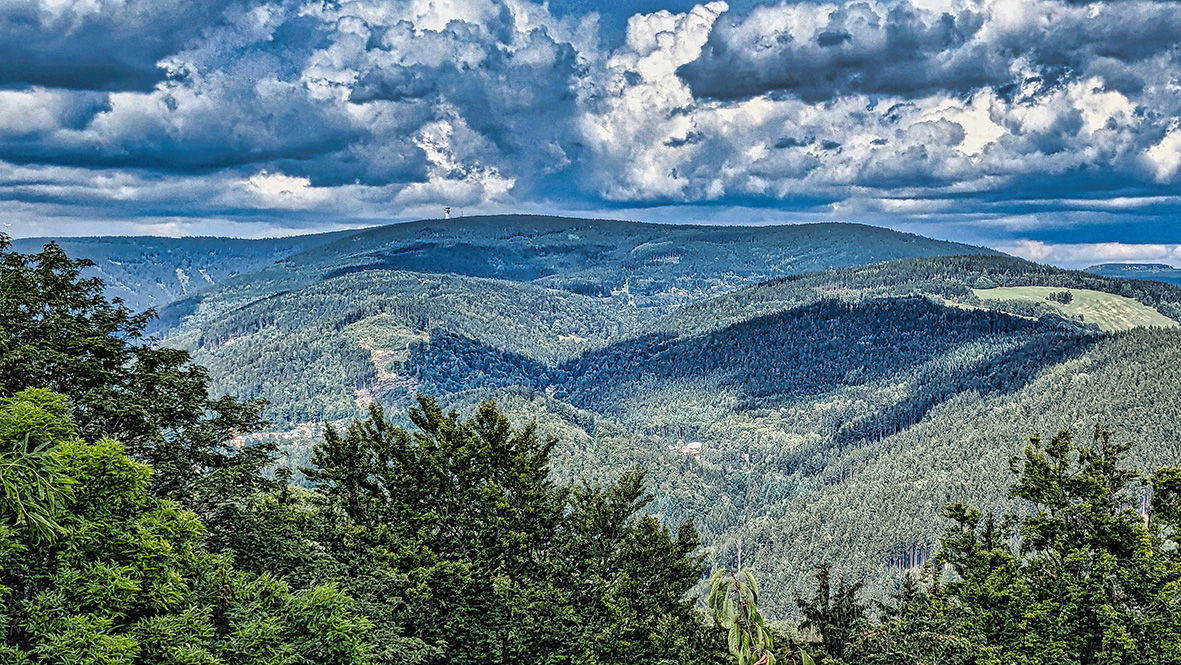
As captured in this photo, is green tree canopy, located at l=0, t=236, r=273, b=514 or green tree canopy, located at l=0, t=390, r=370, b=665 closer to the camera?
green tree canopy, located at l=0, t=390, r=370, b=665

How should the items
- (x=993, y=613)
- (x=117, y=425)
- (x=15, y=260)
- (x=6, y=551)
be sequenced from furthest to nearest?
(x=993, y=613) < (x=15, y=260) < (x=117, y=425) < (x=6, y=551)

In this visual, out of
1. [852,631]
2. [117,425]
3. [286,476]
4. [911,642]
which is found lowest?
[852,631]

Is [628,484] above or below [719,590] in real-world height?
below

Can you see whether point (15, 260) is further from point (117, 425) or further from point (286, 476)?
point (286, 476)

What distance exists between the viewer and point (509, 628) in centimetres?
4253

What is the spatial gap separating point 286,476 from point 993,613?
39.2 m

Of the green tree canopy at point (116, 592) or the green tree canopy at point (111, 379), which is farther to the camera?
the green tree canopy at point (111, 379)

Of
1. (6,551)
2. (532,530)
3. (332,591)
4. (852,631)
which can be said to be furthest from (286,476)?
(852,631)

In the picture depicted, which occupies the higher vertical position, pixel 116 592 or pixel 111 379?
pixel 111 379

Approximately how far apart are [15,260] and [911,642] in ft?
156

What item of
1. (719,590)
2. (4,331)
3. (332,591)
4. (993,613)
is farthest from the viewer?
(993,613)

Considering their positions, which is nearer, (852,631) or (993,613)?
(993,613)

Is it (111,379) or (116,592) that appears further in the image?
(111,379)

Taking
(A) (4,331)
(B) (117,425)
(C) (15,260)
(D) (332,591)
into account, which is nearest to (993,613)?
(D) (332,591)
